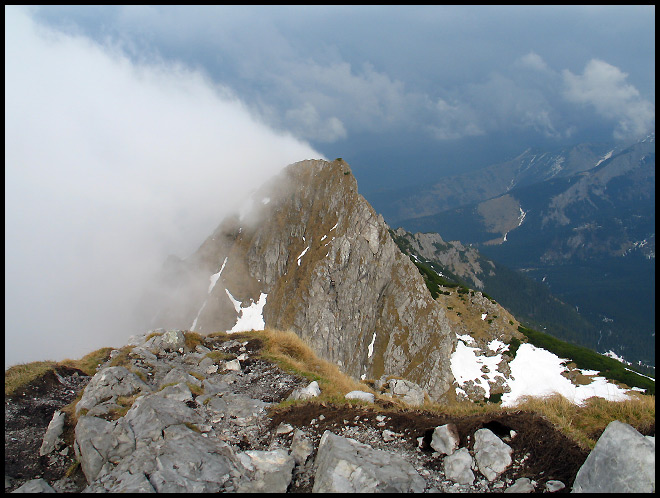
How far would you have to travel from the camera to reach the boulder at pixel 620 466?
6.15 m

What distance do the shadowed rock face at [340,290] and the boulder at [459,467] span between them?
3269 inches

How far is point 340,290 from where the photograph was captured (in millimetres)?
103188

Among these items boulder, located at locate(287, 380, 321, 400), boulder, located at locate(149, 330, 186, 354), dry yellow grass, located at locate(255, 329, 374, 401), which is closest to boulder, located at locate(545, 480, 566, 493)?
dry yellow grass, located at locate(255, 329, 374, 401)

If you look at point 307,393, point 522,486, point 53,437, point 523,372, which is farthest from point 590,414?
point 523,372

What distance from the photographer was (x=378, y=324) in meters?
107

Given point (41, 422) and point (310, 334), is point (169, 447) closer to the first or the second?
point (41, 422)

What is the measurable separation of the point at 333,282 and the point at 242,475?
95063mm

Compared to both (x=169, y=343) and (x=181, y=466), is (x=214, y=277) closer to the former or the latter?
(x=169, y=343)

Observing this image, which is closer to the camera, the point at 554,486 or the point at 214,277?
the point at 554,486

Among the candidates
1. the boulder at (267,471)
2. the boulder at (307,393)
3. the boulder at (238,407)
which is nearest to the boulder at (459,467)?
the boulder at (267,471)

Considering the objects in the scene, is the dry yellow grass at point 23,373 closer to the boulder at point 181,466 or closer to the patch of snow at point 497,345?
the boulder at point 181,466

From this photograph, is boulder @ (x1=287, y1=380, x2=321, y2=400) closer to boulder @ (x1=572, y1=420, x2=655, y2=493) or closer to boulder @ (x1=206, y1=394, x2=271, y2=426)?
boulder @ (x1=206, y1=394, x2=271, y2=426)

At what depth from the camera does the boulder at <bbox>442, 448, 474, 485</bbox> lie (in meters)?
7.52

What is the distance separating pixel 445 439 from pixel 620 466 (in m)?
3.46
